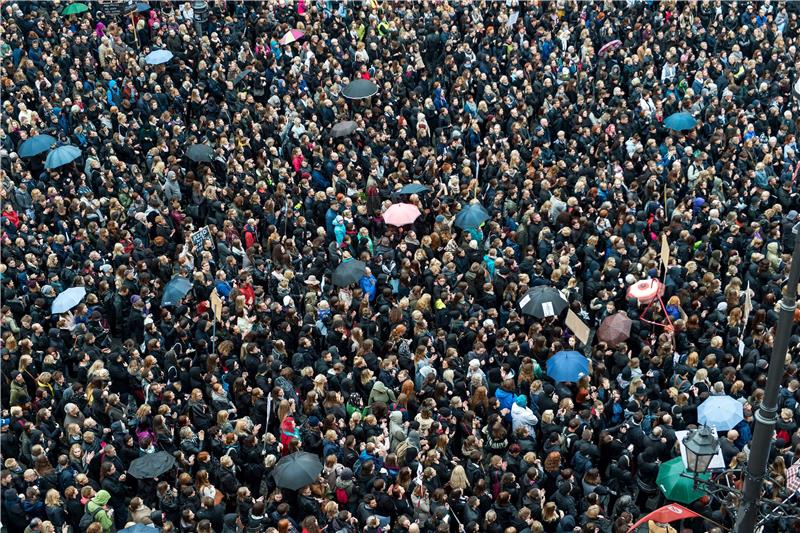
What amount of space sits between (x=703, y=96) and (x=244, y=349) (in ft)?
43.7

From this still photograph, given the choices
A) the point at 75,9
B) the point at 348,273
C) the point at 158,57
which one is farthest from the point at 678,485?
the point at 75,9

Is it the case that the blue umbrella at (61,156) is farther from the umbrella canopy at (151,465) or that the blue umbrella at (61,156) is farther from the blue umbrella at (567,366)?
the blue umbrella at (567,366)

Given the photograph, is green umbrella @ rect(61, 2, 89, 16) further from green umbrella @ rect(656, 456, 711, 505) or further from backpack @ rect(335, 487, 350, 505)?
green umbrella @ rect(656, 456, 711, 505)

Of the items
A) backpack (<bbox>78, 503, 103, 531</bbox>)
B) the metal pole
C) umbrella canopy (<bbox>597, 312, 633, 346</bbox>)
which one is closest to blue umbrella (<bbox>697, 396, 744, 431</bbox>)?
umbrella canopy (<bbox>597, 312, 633, 346</bbox>)

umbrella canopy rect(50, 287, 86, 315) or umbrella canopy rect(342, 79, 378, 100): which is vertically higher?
umbrella canopy rect(342, 79, 378, 100)

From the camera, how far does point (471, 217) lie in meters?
20.5

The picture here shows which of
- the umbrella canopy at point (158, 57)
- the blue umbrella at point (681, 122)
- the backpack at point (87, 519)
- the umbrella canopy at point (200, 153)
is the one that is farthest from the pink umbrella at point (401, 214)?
the umbrella canopy at point (158, 57)

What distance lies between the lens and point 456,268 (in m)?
19.6

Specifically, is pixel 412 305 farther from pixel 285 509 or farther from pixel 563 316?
pixel 285 509

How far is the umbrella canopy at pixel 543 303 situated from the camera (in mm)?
17703

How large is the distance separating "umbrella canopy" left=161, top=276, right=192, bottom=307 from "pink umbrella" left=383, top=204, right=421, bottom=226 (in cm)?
406

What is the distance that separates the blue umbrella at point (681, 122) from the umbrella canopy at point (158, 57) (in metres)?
12.1

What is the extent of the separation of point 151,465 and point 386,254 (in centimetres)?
645

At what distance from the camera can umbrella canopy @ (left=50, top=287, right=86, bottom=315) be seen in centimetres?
1852
